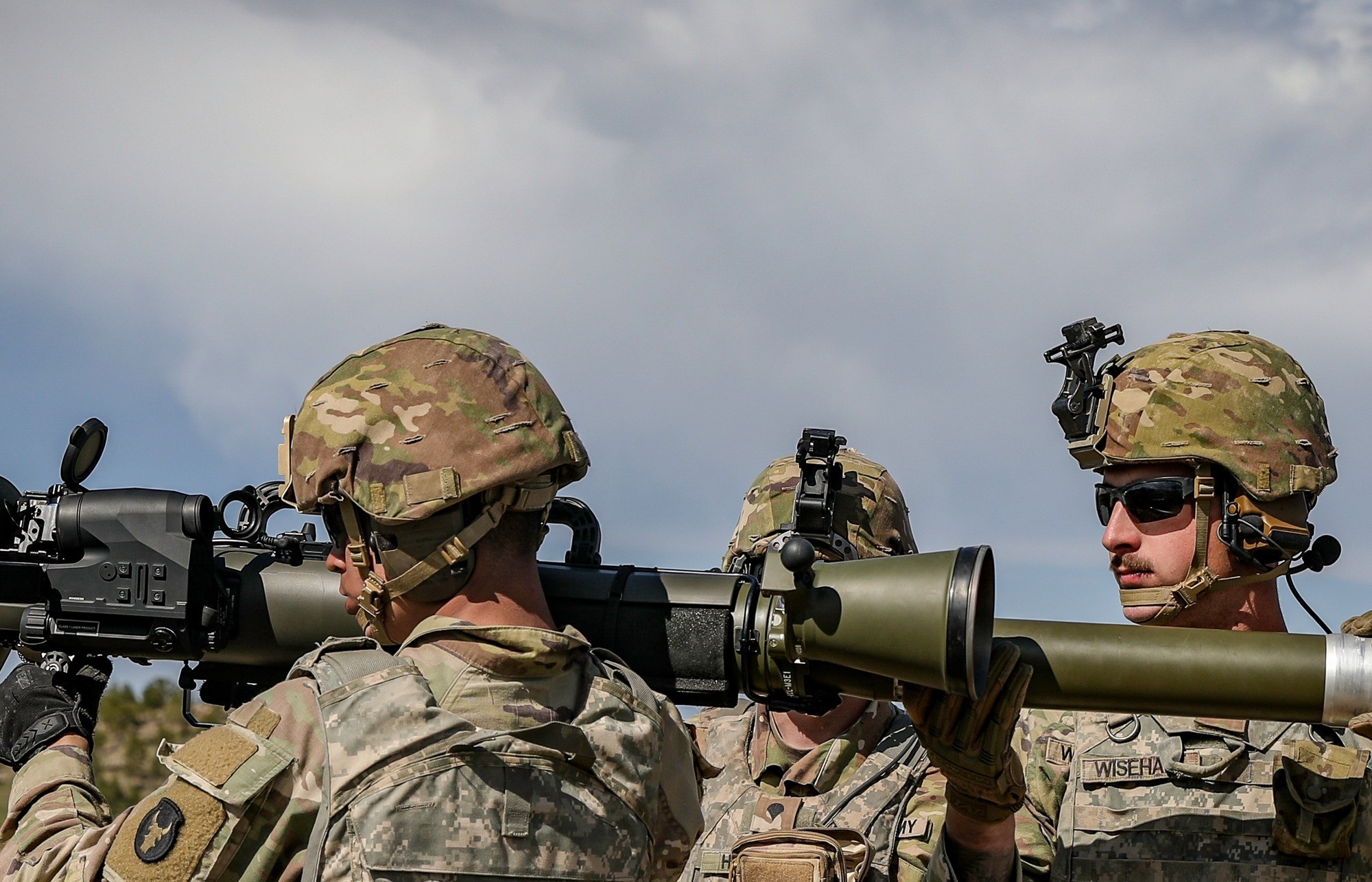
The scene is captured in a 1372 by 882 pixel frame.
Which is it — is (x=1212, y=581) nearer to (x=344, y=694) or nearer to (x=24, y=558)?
(x=344, y=694)

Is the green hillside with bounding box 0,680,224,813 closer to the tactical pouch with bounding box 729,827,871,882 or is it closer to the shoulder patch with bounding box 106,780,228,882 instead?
the tactical pouch with bounding box 729,827,871,882

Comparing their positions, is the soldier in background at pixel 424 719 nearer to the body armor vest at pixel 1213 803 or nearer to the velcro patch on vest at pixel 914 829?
the velcro patch on vest at pixel 914 829

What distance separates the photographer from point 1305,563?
5398mm

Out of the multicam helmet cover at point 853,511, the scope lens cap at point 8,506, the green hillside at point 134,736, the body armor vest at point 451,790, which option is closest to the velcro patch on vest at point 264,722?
the body armor vest at point 451,790

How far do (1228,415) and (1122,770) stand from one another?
1.40 metres

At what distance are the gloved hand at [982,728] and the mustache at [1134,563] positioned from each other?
1178mm

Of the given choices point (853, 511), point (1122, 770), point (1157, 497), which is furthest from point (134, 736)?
point (1157, 497)

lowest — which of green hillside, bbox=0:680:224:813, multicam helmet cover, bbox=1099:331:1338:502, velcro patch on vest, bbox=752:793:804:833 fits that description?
green hillside, bbox=0:680:224:813

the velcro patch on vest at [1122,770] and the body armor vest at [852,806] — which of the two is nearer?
the velcro patch on vest at [1122,770]

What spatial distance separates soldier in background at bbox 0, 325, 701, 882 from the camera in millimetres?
3457

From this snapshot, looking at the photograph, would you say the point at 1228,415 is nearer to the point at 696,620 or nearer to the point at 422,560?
the point at 696,620

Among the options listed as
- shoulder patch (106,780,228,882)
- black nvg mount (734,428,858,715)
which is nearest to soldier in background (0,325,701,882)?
shoulder patch (106,780,228,882)

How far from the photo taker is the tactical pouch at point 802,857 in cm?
496

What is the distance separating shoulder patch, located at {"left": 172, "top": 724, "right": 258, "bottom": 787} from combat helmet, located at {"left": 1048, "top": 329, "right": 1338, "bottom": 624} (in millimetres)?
3285
